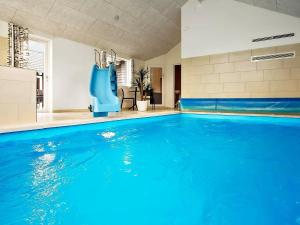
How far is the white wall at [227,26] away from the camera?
4992mm

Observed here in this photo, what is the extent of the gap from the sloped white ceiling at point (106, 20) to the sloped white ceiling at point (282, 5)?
92.1 inches

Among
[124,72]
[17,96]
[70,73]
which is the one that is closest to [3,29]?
[70,73]

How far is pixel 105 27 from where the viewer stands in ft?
20.4

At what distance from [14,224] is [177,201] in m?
0.69

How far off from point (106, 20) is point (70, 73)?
1988mm

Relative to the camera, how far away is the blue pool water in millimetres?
845

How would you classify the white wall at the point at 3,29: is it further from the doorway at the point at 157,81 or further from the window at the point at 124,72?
the doorway at the point at 157,81

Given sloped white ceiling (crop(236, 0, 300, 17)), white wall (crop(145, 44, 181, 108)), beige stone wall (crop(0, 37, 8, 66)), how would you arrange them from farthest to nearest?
white wall (crop(145, 44, 181, 108)) → beige stone wall (crop(0, 37, 8, 66)) → sloped white ceiling (crop(236, 0, 300, 17))

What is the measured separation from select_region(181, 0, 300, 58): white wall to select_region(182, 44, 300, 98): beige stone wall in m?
0.22

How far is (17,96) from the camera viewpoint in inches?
113

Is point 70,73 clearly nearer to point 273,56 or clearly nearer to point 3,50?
point 3,50

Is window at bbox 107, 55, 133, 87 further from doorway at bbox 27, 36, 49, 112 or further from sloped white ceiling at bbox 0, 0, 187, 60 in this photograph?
doorway at bbox 27, 36, 49, 112

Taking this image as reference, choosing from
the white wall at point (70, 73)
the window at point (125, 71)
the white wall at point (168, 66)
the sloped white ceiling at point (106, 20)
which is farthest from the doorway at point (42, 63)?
the white wall at point (168, 66)

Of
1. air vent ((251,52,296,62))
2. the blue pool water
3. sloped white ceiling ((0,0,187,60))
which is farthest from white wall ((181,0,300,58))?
the blue pool water
